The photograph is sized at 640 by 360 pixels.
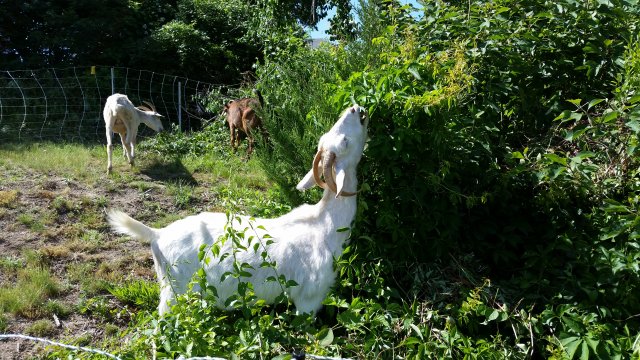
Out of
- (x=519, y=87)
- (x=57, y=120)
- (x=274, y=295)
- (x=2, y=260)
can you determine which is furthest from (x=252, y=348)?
(x=57, y=120)

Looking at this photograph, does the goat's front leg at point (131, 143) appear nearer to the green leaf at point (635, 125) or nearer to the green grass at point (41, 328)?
the green grass at point (41, 328)

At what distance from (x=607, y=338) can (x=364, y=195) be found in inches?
61.1

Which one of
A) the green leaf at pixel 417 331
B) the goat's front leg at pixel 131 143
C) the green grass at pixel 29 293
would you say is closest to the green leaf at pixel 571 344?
the green leaf at pixel 417 331

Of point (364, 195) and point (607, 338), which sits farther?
point (364, 195)

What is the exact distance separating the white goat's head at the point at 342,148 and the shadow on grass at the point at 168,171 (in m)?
4.81

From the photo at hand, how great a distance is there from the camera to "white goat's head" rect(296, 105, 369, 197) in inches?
124

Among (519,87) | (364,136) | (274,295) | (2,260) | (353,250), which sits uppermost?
(519,87)

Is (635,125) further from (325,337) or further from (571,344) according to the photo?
(325,337)

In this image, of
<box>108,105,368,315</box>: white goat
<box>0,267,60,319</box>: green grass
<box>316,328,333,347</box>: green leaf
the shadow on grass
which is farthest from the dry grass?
<box>316,328,333,347</box>: green leaf

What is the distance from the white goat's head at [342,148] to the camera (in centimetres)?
315

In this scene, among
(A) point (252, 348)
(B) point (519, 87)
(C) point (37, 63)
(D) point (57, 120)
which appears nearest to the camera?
(A) point (252, 348)

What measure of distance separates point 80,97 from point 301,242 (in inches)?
456

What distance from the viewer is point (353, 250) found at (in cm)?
328

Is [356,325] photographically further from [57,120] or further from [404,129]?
[57,120]
